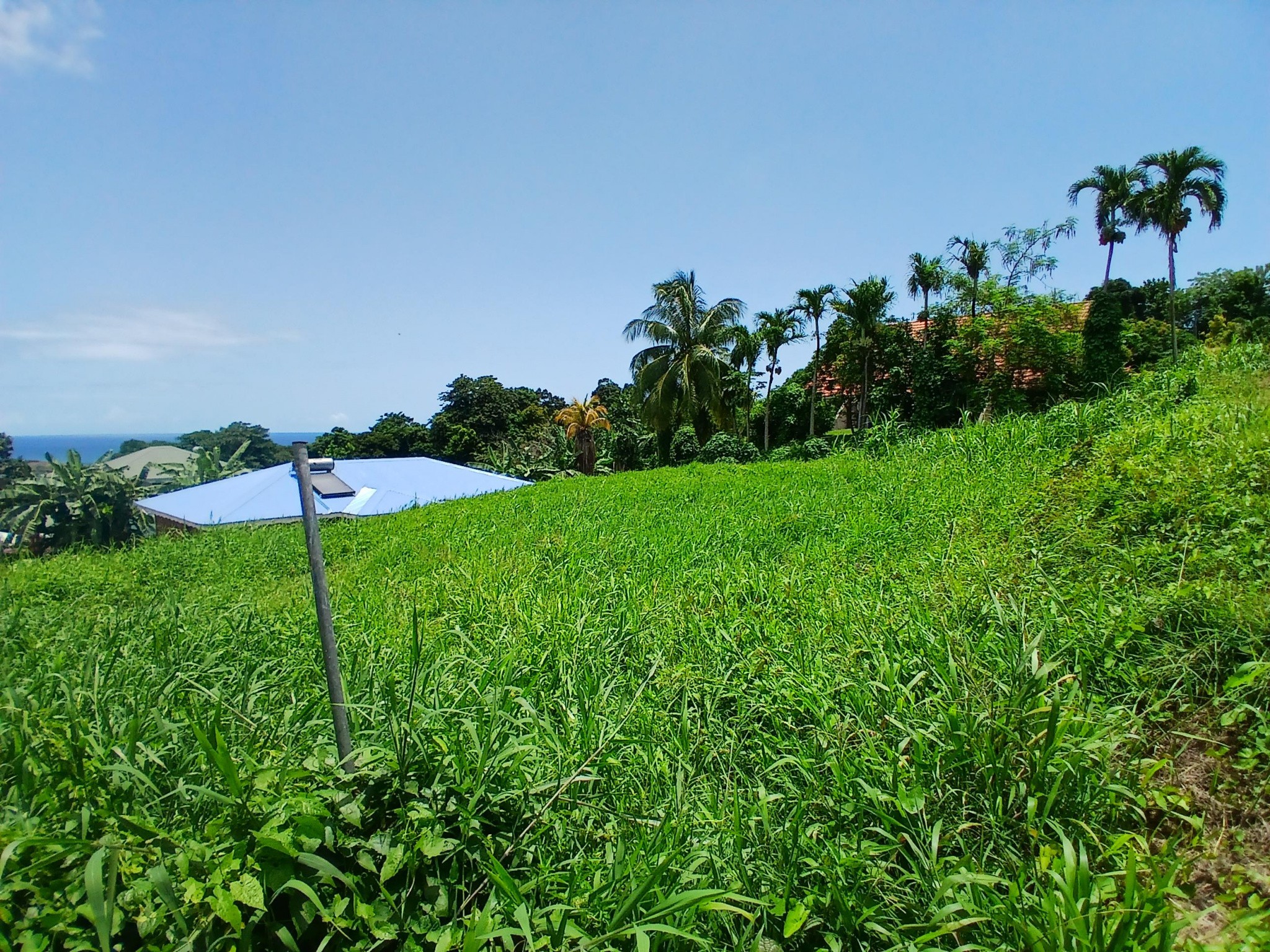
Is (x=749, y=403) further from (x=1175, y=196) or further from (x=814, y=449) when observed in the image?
(x=1175, y=196)

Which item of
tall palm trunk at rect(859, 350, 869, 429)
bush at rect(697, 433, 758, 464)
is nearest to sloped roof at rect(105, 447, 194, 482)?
bush at rect(697, 433, 758, 464)

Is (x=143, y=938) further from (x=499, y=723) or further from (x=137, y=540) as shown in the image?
(x=137, y=540)

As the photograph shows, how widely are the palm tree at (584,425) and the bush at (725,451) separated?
407 centimetres

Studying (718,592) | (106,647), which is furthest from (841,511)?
(106,647)

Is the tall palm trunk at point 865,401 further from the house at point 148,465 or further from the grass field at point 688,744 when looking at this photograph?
the house at point 148,465

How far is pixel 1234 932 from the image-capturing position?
1503 mm

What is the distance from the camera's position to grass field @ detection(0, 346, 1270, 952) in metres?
1.50

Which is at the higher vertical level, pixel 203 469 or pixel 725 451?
pixel 203 469

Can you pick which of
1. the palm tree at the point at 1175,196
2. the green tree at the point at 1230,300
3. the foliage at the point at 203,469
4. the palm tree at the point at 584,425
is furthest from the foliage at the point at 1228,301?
the foliage at the point at 203,469

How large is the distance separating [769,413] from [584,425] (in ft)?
28.2

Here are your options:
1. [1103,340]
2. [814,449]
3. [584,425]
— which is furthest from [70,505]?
[1103,340]

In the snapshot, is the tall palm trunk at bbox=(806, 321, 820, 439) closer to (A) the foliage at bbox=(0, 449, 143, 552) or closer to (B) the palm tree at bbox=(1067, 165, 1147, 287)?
(B) the palm tree at bbox=(1067, 165, 1147, 287)

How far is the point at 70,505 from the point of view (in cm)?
1581

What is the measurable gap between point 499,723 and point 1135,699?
2.48m
